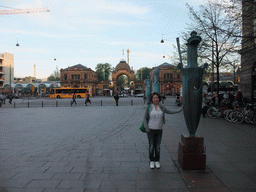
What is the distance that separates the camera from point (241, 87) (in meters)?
18.4

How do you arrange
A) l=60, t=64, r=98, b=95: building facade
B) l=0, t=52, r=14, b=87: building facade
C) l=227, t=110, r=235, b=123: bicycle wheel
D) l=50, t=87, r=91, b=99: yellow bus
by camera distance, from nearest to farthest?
1. l=227, t=110, r=235, b=123: bicycle wheel
2. l=50, t=87, r=91, b=99: yellow bus
3. l=60, t=64, r=98, b=95: building facade
4. l=0, t=52, r=14, b=87: building facade

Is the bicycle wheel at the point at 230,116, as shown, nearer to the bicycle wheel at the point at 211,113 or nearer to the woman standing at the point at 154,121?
the bicycle wheel at the point at 211,113

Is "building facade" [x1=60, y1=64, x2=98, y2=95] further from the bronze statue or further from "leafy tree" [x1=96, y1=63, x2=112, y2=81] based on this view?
the bronze statue

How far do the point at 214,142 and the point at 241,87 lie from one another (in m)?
13.6

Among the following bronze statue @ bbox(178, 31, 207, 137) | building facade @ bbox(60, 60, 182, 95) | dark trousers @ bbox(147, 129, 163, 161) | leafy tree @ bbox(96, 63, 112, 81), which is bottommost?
dark trousers @ bbox(147, 129, 163, 161)

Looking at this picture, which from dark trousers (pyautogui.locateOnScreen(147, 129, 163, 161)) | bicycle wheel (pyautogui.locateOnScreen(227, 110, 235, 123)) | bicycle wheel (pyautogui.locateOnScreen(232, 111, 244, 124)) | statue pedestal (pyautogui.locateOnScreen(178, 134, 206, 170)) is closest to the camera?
statue pedestal (pyautogui.locateOnScreen(178, 134, 206, 170))

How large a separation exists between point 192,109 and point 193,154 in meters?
0.91

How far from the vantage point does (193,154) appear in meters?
4.38

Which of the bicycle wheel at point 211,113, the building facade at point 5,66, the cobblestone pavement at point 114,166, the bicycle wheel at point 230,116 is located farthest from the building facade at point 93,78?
the cobblestone pavement at point 114,166

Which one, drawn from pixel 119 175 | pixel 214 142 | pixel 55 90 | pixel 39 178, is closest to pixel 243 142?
pixel 214 142

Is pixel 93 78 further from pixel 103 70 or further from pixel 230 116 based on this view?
pixel 230 116

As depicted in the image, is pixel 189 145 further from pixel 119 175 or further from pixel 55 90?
pixel 55 90

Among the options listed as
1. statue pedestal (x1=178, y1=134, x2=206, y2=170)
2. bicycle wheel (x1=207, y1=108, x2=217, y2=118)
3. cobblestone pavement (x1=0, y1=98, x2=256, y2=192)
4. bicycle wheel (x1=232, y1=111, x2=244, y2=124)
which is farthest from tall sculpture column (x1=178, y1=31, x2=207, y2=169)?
bicycle wheel (x1=207, y1=108, x2=217, y2=118)

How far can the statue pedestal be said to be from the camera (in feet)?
14.3
